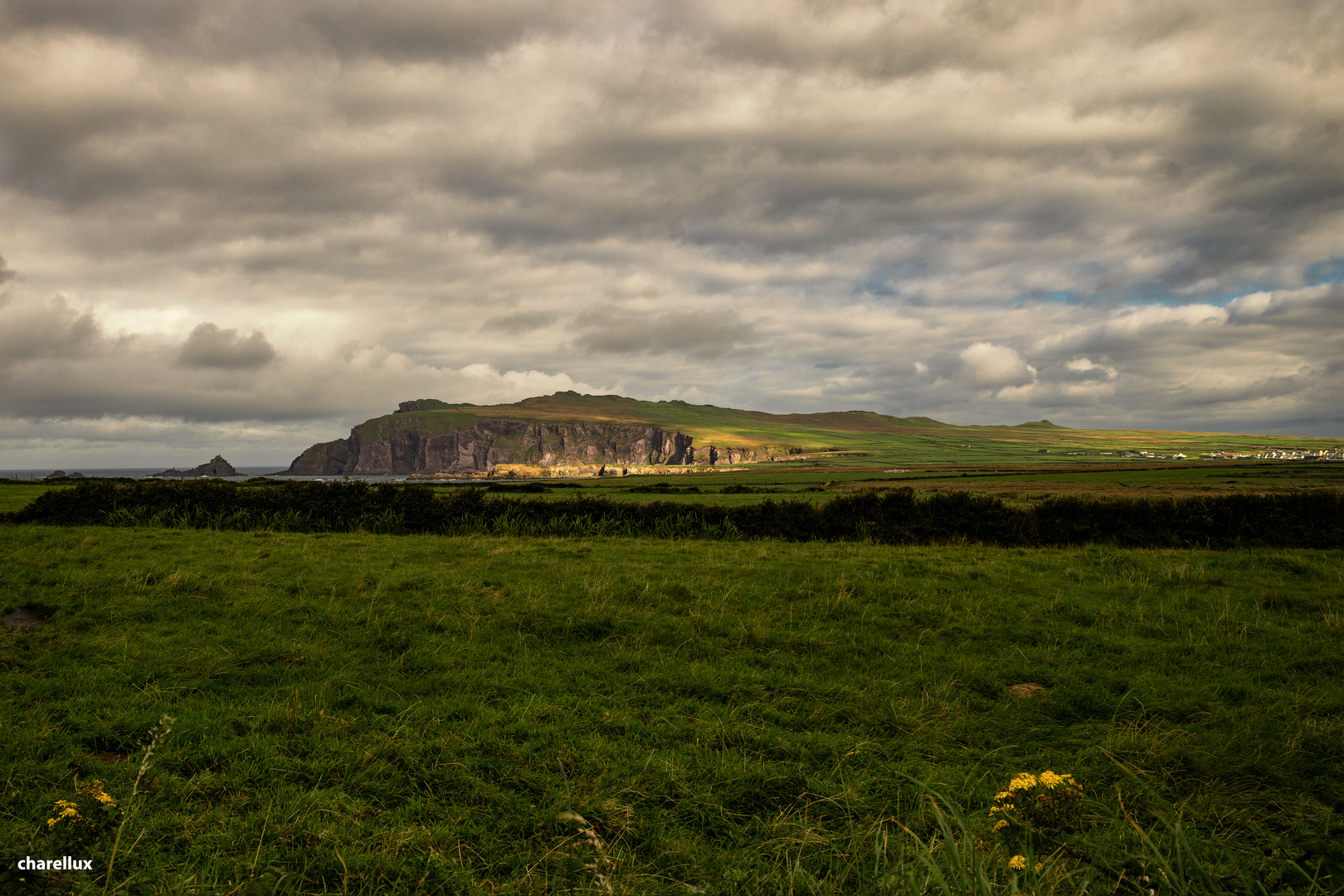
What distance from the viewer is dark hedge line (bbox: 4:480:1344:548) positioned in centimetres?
2373

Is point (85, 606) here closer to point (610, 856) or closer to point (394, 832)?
point (394, 832)

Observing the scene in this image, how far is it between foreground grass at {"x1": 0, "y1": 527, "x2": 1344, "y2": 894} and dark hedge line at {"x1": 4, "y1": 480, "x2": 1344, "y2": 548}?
A: 27.3 feet

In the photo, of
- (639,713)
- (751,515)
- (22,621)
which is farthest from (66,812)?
(751,515)

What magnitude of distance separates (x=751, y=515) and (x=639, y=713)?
18.9 meters

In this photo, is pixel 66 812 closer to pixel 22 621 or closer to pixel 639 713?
pixel 639 713

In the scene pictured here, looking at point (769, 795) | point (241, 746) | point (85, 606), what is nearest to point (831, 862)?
point (769, 795)

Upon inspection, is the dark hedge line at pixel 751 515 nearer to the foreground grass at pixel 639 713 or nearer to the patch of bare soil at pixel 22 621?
the foreground grass at pixel 639 713

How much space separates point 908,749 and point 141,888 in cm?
708

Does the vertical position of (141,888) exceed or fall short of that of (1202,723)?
it exceeds it

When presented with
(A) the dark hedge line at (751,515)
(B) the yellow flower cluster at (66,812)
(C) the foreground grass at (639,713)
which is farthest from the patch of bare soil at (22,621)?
(A) the dark hedge line at (751,515)

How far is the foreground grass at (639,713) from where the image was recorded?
5.49 m

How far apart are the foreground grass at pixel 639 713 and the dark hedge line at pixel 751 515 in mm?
8313

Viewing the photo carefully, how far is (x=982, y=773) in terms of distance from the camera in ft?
23.8

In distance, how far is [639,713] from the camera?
334 inches
